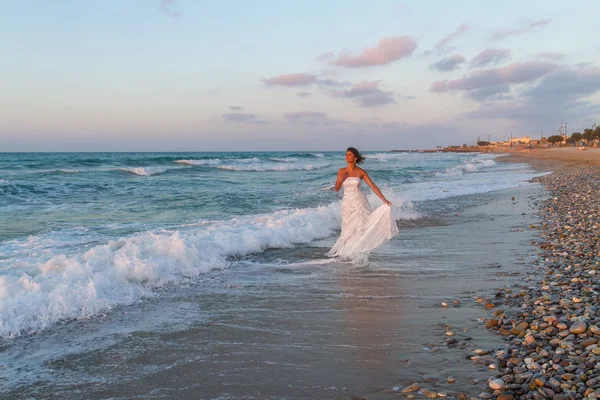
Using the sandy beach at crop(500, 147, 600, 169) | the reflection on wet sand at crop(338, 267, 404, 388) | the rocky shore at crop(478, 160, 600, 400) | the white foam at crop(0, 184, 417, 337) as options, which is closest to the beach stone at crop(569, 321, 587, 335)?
the rocky shore at crop(478, 160, 600, 400)

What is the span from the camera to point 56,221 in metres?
13.7

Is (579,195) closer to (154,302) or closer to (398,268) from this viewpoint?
(398,268)

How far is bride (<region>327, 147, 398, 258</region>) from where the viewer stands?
8.75m

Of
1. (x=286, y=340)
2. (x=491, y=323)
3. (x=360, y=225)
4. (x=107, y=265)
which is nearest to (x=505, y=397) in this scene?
(x=491, y=323)

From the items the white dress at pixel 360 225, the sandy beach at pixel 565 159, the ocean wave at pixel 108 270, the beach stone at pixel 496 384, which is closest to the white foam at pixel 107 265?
the ocean wave at pixel 108 270

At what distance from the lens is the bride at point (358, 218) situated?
8.75 m

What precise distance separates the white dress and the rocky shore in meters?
2.58

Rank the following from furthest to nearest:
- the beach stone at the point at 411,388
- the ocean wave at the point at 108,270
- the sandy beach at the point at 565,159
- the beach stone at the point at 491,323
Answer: the sandy beach at the point at 565,159
the ocean wave at the point at 108,270
the beach stone at the point at 491,323
the beach stone at the point at 411,388

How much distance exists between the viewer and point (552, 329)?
14.7 ft

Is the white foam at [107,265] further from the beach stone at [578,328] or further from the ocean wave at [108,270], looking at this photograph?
the beach stone at [578,328]

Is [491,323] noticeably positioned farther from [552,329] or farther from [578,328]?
[578,328]

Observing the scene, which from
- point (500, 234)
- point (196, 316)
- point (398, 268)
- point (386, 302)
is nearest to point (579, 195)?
point (500, 234)

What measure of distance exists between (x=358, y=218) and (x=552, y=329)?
468 cm

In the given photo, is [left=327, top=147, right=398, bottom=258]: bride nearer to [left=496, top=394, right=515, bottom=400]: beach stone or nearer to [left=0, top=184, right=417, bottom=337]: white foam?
[left=0, top=184, right=417, bottom=337]: white foam
